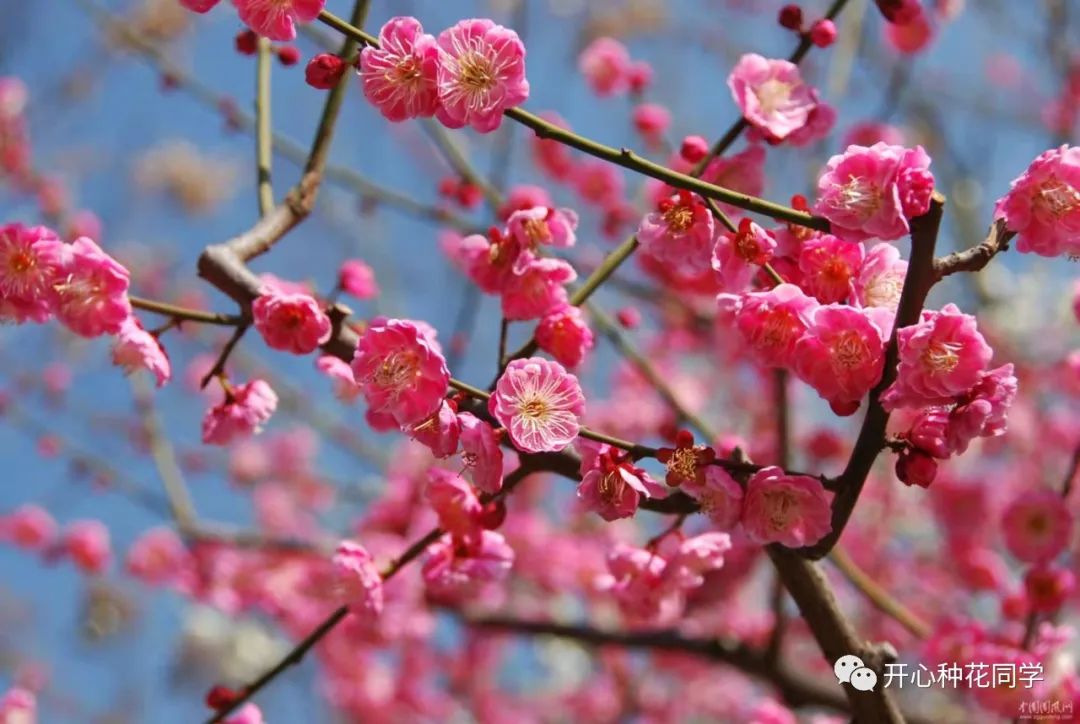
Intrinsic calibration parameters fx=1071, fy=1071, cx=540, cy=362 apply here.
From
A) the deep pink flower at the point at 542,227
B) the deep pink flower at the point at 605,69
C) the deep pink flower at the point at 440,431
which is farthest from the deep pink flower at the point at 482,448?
the deep pink flower at the point at 605,69

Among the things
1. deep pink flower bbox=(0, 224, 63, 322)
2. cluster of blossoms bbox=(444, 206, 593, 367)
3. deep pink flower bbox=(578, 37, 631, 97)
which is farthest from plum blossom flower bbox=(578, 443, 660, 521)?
deep pink flower bbox=(578, 37, 631, 97)

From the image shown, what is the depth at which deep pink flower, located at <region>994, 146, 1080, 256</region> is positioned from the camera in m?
1.48

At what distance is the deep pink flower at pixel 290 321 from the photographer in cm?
170

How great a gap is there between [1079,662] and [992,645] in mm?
2861

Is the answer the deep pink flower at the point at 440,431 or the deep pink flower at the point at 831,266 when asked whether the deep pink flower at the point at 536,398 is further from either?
the deep pink flower at the point at 831,266

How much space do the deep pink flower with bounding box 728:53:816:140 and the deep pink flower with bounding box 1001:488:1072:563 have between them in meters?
1.22

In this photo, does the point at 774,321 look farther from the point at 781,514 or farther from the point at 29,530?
the point at 29,530

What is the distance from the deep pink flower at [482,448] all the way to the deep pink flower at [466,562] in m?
0.40

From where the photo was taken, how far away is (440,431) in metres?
1.50

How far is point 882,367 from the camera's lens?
1.46m

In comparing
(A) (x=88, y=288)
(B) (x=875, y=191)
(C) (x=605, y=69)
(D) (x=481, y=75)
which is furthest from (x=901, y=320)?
(C) (x=605, y=69)

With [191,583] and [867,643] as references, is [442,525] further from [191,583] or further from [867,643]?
[191,583]

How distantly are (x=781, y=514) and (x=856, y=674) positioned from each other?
0.38 meters

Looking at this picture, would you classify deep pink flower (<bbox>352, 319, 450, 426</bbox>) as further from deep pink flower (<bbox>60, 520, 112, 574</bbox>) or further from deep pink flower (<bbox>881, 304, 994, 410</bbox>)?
deep pink flower (<bbox>60, 520, 112, 574</bbox>)
